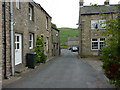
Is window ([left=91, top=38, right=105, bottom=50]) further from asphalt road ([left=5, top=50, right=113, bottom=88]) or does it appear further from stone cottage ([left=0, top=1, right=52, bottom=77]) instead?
asphalt road ([left=5, top=50, right=113, bottom=88])

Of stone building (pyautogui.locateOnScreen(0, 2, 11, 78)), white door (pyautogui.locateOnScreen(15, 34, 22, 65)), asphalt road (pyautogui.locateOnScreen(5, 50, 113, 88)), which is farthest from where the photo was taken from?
white door (pyautogui.locateOnScreen(15, 34, 22, 65))

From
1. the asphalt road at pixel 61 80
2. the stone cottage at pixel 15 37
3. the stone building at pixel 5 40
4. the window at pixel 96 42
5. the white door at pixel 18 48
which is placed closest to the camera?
the asphalt road at pixel 61 80

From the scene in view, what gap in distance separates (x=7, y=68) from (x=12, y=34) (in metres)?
2.06

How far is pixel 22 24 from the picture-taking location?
10.1 meters

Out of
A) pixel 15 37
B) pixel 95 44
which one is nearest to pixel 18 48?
pixel 15 37

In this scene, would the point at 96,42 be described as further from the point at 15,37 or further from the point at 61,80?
the point at 61,80

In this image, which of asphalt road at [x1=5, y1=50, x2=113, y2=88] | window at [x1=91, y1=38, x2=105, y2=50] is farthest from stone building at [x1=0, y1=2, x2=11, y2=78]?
window at [x1=91, y1=38, x2=105, y2=50]

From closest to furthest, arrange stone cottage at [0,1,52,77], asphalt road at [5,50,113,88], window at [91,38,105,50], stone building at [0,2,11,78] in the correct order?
asphalt road at [5,50,113,88], stone building at [0,2,11,78], stone cottage at [0,1,52,77], window at [91,38,105,50]

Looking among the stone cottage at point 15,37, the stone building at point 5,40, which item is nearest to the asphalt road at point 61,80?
the stone building at point 5,40

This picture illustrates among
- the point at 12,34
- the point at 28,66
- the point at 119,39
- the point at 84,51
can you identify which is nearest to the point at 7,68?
the point at 12,34

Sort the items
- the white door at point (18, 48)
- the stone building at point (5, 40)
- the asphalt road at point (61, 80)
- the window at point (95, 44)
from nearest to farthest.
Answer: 1. the asphalt road at point (61, 80)
2. the stone building at point (5, 40)
3. the white door at point (18, 48)
4. the window at point (95, 44)

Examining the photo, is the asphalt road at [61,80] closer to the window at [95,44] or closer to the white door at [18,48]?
the white door at [18,48]

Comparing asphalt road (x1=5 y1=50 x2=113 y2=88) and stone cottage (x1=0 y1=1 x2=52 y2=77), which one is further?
stone cottage (x1=0 y1=1 x2=52 y2=77)

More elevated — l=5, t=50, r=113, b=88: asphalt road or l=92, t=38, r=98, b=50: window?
l=92, t=38, r=98, b=50: window
